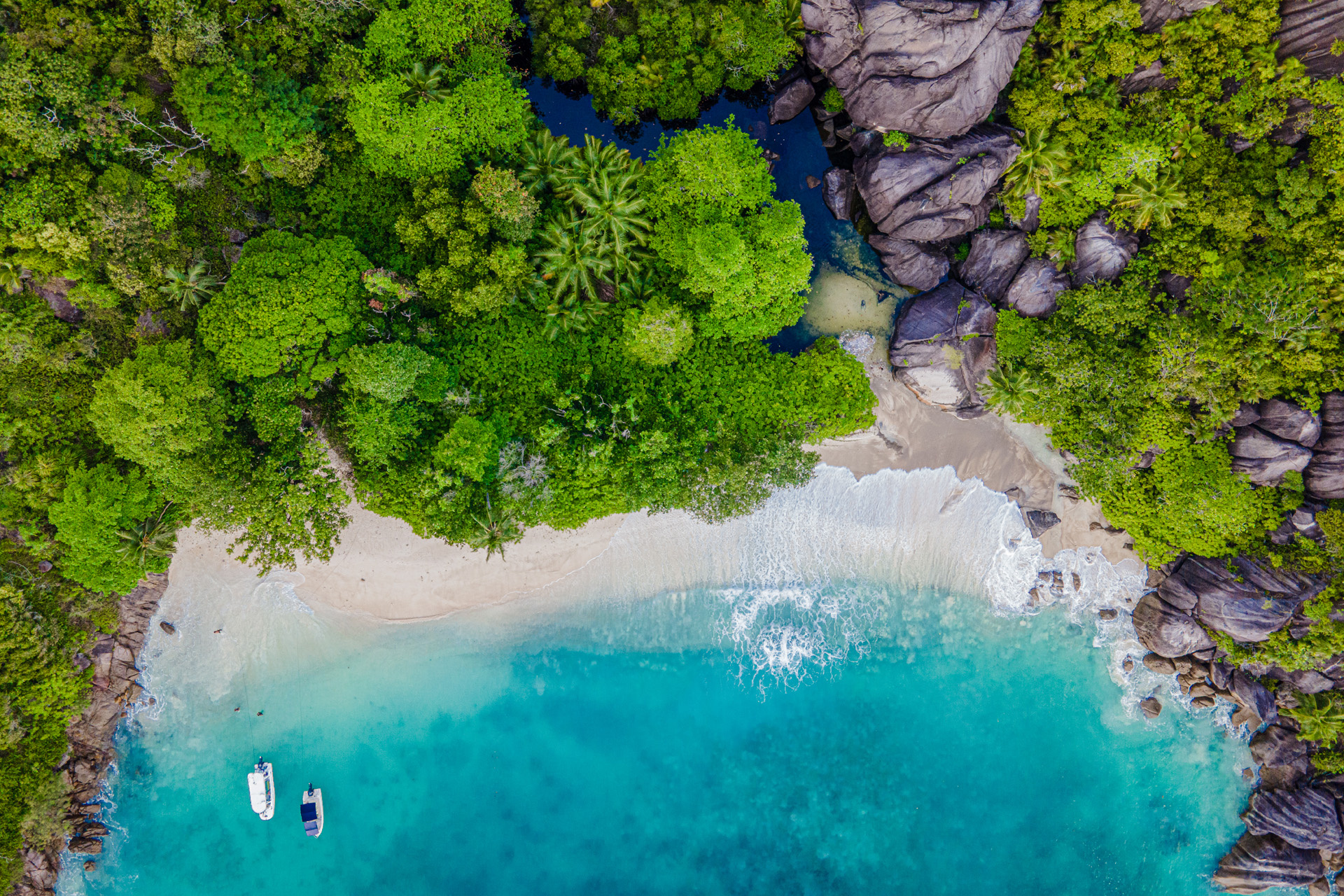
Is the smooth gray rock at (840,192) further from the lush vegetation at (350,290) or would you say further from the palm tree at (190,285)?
the palm tree at (190,285)

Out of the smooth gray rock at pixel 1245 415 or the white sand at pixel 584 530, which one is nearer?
the smooth gray rock at pixel 1245 415

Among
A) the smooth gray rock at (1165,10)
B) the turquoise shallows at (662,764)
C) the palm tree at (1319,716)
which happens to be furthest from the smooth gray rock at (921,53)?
the palm tree at (1319,716)

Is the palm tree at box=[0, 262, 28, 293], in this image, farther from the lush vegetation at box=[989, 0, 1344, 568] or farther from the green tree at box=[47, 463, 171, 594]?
the lush vegetation at box=[989, 0, 1344, 568]

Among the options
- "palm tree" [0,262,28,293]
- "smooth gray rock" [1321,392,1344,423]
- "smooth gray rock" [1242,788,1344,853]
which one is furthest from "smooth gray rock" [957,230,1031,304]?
"palm tree" [0,262,28,293]

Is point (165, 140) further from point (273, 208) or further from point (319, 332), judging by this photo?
point (319, 332)

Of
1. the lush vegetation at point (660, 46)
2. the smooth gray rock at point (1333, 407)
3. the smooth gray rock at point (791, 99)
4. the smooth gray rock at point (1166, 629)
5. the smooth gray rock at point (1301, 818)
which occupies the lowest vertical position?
the smooth gray rock at point (1301, 818)

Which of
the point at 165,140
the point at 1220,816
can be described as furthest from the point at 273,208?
the point at 1220,816

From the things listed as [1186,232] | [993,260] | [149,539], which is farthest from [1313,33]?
[149,539]
